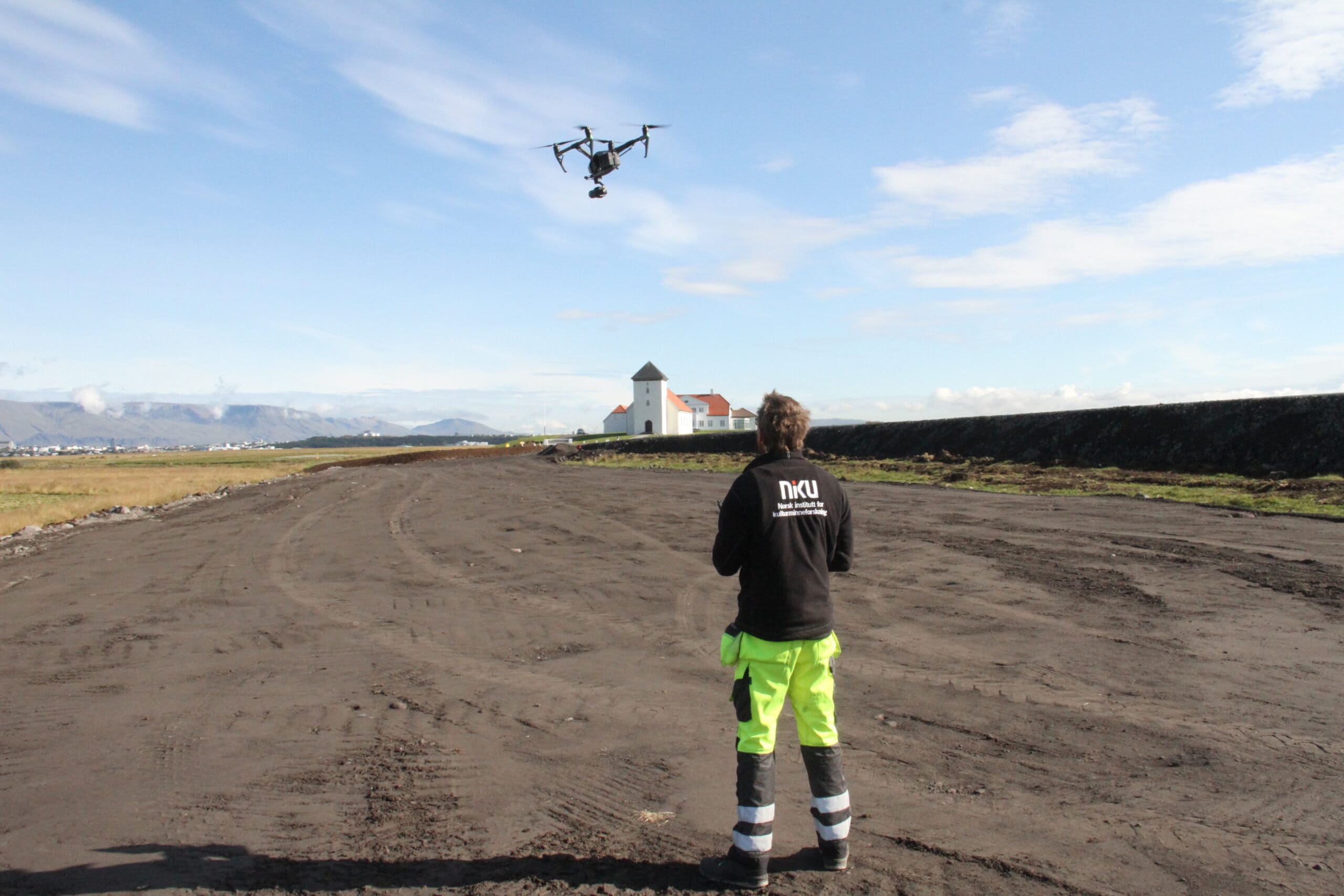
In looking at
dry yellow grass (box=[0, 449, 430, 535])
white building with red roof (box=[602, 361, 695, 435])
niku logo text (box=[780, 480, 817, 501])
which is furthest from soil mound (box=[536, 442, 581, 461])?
niku logo text (box=[780, 480, 817, 501])

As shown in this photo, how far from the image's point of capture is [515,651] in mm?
7777

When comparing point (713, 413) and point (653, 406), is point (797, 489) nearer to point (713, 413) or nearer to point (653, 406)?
point (653, 406)

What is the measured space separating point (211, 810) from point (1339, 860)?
5.65 metres

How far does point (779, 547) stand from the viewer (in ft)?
12.4

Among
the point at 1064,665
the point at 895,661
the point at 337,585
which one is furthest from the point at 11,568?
the point at 1064,665

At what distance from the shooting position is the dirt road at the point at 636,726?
388 centimetres

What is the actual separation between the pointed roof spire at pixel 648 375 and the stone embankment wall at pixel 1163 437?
61.3 meters

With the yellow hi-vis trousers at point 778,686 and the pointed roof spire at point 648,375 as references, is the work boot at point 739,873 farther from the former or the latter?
the pointed roof spire at point 648,375

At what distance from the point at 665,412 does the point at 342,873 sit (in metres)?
99.1

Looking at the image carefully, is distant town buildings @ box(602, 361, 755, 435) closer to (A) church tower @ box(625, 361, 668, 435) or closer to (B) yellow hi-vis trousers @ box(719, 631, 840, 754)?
(A) church tower @ box(625, 361, 668, 435)

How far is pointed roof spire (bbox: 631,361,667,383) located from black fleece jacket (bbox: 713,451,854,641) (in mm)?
98148

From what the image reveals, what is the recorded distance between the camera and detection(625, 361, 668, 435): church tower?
102 meters

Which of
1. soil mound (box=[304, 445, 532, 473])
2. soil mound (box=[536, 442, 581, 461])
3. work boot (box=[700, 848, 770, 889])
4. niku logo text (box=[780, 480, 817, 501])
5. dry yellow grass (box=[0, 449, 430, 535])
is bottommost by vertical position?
dry yellow grass (box=[0, 449, 430, 535])

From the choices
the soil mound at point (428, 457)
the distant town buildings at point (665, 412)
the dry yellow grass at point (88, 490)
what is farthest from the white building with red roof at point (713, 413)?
the dry yellow grass at point (88, 490)
